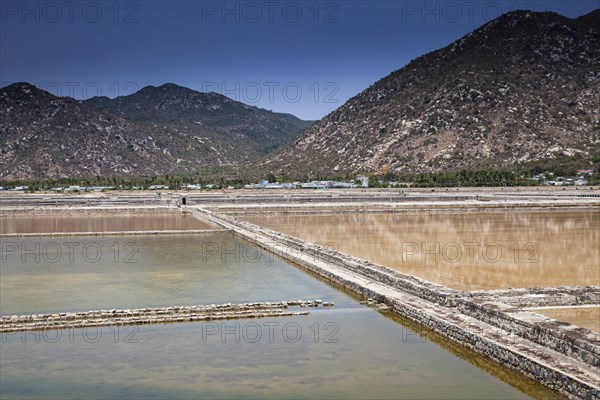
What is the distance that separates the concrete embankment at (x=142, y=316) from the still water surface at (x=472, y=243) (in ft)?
18.0

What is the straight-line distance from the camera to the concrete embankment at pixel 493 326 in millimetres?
11836

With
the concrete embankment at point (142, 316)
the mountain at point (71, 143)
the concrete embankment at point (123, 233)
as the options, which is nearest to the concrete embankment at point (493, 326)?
the concrete embankment at point (142, 316)

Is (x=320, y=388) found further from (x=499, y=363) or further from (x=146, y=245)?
(x=146, y=245)

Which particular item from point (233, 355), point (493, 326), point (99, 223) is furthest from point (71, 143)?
point (493, 326)

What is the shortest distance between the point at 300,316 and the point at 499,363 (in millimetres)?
5517

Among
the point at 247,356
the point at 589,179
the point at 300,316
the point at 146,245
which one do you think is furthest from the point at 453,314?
the point at 589,179

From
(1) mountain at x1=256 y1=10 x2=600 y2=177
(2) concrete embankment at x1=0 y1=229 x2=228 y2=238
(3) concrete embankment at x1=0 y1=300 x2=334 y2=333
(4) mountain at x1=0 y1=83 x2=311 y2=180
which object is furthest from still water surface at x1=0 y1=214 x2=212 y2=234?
(4) mountain at x1=0 y1=83 x2=311 y2=180

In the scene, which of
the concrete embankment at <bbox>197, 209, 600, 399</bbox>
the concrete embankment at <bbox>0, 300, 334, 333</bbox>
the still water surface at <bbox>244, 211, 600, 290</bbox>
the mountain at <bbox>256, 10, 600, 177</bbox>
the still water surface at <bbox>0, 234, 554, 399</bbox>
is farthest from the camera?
the mountain at <bbox>256, 10, 600, 177</bbox>

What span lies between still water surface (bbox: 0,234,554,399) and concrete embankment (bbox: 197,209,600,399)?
31 cm

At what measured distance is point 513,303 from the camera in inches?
701

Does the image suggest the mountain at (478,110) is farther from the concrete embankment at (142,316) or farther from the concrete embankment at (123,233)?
the concrete embankment at (142,316)

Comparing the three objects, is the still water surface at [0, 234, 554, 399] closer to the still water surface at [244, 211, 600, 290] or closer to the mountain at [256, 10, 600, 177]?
the still water surface at [244, 211, 600, 290]

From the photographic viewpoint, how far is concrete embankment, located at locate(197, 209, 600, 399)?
38.8 ft

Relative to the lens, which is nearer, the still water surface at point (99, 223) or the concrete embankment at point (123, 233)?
A: the concrete embankment at point (123, 233)
